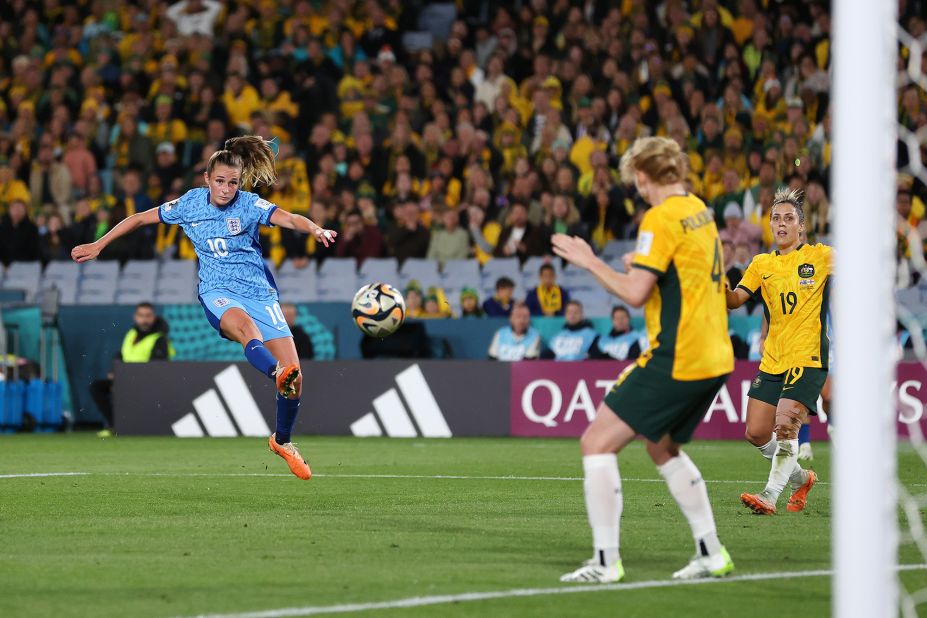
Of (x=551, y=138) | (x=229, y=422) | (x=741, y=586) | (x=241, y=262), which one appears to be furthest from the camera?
(x=551, y=138)

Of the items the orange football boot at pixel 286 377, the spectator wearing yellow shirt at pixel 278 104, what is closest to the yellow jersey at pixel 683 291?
the orange football boot at pixel 286 377

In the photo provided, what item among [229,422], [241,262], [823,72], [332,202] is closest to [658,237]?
[241,262]

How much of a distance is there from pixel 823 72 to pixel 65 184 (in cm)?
1174

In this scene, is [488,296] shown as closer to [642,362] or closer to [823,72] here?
[823,72]

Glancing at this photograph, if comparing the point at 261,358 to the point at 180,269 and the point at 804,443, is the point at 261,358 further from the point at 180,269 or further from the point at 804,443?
the point at 180,269

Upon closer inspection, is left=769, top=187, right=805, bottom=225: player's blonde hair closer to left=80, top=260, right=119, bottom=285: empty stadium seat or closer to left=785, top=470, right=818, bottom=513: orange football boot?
left=785, top=470, right=818, bottom=513: orange football boot

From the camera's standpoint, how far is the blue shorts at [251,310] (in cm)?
1084

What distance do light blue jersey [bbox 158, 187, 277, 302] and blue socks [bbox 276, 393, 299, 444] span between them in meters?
0.81

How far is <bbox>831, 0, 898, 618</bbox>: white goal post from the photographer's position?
443 cm

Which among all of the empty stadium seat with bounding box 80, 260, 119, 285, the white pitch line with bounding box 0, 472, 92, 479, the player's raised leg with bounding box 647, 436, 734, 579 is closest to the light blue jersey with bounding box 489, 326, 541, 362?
the empty stadium seat with bounding box 80, 260, 119, 285

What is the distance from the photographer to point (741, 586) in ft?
21.1

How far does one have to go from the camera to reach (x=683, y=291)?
658 centimetres

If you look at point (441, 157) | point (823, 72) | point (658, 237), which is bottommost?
point (658, 237)

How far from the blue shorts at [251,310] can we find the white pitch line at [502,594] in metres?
5.06
